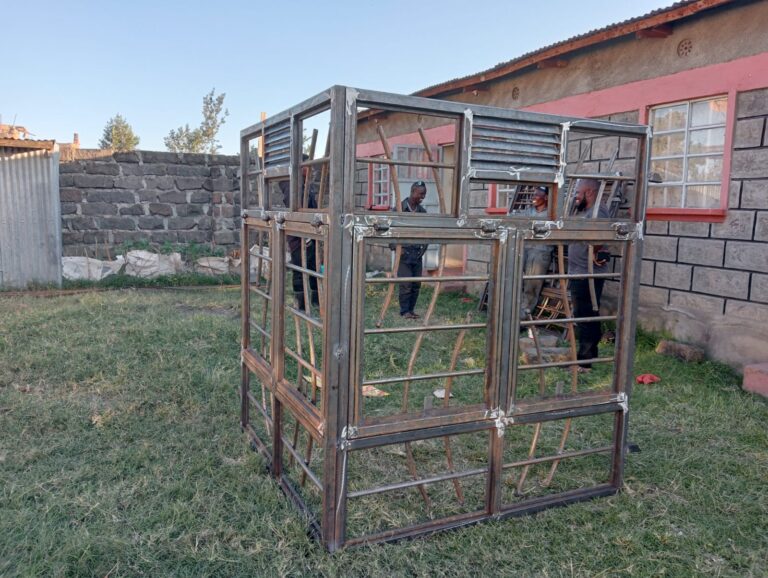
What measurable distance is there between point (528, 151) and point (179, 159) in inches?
347

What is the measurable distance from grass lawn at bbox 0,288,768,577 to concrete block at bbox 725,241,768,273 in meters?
0.98

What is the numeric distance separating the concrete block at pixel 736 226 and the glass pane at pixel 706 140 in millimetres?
693

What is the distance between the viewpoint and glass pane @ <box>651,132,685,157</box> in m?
6.07

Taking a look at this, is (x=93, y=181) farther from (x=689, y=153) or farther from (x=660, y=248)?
(x=689, y=153)

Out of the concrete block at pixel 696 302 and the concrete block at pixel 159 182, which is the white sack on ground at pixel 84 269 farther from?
the concrete block at pixel 696 302

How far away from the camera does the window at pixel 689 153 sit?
5727 millimetres

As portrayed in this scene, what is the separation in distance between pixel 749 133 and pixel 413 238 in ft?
14.2

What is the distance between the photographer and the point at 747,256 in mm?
5352

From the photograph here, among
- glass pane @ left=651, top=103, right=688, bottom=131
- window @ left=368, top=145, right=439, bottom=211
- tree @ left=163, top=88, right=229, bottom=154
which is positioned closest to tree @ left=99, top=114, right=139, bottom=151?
tree @ left=163, top=88, right=229, bottom=154

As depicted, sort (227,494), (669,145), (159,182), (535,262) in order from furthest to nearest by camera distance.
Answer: (159,182) < (535,262) < (669,145) < (227,494)

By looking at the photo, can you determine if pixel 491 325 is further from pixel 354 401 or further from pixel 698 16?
pixel 698 16

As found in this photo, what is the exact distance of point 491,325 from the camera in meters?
2.77

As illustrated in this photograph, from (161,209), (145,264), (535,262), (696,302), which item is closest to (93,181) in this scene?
(161,209)

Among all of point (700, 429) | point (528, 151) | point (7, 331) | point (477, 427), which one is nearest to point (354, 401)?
point (477, 427)
